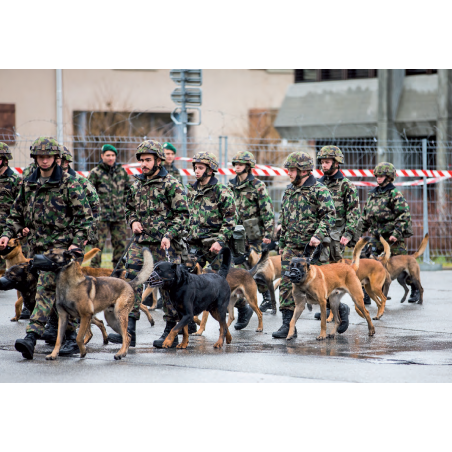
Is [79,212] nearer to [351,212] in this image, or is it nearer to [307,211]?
[307,211]

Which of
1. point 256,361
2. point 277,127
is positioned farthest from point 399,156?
point 256,361

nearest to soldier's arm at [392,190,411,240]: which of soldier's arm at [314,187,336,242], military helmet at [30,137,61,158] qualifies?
soldier's arm at [314,187,336,242]

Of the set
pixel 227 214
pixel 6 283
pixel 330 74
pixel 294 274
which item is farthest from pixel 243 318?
pixel 330 74

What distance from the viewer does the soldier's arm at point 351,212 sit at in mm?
10844

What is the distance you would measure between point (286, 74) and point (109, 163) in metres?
23.9

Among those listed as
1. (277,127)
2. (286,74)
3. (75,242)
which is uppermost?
(286,74)

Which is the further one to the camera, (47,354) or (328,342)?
(328,342)

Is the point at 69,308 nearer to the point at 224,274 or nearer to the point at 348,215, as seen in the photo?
the point at 224,274

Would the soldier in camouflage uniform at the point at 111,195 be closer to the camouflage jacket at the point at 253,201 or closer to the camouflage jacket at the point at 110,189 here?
the camouflage jacket at the point at 110,189

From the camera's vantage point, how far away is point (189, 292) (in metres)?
8.06

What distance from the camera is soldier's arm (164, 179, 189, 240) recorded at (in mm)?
8633

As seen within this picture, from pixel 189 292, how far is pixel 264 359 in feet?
3.50

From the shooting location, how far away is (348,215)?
11.0 meters

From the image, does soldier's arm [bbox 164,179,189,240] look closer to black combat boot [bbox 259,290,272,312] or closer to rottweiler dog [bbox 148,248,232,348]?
rottweiler dog [bbox 148,248,232,348]
